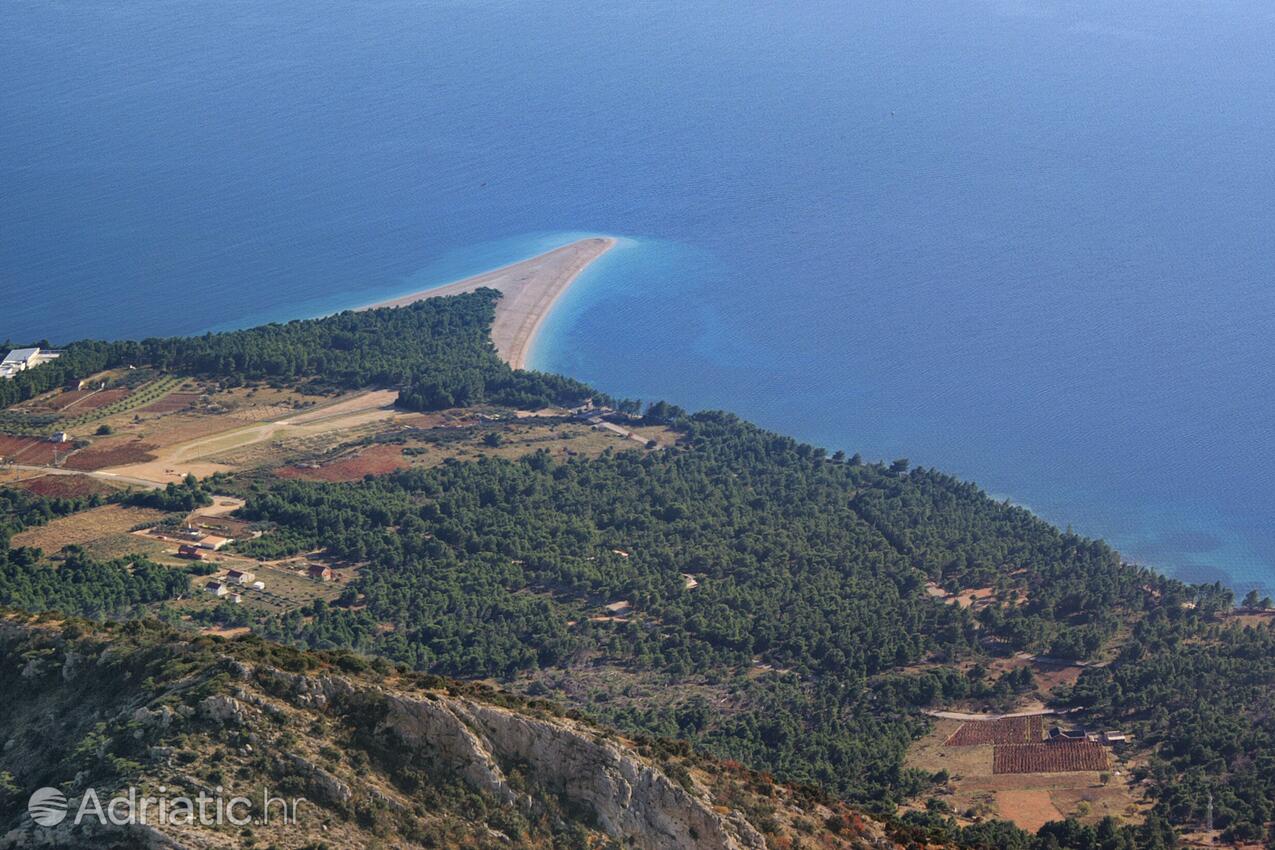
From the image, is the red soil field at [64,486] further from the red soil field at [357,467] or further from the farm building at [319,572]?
the farm building at [319,572]

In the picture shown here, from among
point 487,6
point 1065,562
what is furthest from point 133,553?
point 487,6

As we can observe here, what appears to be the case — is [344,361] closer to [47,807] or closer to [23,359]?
[23,359]

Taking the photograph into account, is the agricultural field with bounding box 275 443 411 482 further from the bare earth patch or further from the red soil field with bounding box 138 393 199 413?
the bare earth patch

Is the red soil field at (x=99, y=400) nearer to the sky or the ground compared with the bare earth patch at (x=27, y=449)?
nearer to the sky

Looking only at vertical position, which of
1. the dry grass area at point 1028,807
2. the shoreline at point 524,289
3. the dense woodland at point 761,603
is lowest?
the dry grass area at point 1028,807

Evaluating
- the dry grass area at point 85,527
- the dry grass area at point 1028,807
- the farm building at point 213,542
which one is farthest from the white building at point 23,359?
the dry grass area at point 1028,807

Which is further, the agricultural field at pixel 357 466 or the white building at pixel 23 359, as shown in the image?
the white building at pixel 23 359

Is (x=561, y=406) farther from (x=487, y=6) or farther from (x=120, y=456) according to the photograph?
(x=487, y=6)
